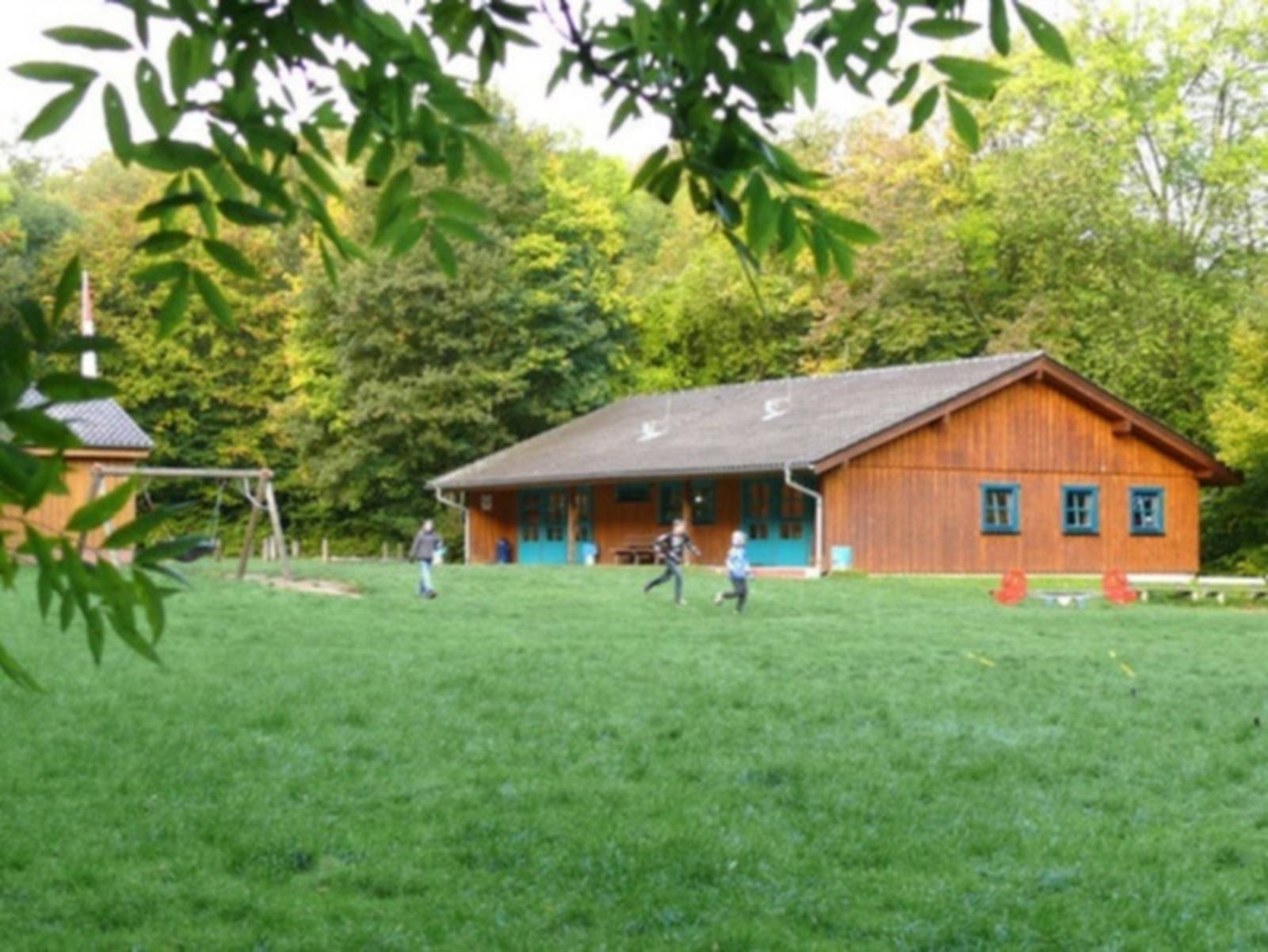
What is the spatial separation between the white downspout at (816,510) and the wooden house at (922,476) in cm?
5

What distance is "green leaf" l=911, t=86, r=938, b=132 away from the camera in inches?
174

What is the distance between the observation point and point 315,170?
432 cm

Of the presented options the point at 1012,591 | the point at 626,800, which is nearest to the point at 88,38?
the point at 626,800

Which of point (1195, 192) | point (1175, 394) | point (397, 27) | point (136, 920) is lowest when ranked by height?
point (136, 920)

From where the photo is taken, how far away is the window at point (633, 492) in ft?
145

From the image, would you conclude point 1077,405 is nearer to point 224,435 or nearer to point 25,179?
point 224,435

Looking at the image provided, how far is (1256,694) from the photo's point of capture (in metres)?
15.3

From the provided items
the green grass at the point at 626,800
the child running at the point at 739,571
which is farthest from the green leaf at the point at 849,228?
the child running at the point at 739,571

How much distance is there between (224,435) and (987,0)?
54.7 metres

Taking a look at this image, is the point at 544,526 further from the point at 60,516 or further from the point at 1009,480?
the point at 60,516

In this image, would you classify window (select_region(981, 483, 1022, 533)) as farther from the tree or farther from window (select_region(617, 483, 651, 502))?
the tree

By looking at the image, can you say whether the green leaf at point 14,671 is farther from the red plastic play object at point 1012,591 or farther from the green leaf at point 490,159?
the red plastic play object at point 1012,591

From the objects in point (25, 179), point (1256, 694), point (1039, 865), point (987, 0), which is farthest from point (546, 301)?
point (987, 0)

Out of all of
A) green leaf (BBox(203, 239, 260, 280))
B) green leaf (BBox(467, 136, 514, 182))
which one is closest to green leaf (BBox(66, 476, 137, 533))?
green leaf (BBox(203, 239, 260, 280))
